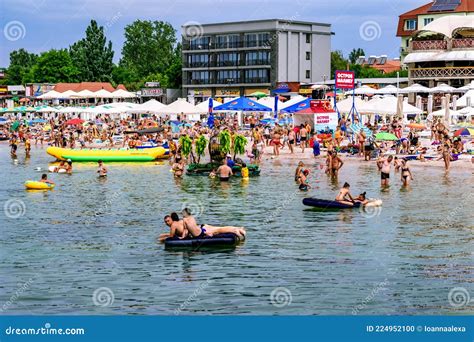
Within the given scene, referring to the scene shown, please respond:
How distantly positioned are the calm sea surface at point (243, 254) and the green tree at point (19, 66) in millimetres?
130072

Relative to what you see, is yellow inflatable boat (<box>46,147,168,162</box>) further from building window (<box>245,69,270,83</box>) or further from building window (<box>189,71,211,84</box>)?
building window (<box>189,71,211,84</box>)

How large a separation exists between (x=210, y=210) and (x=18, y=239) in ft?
24.6

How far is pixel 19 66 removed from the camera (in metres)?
175

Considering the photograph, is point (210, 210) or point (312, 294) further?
point (210, 210)

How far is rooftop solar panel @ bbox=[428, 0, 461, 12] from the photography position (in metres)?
99.3

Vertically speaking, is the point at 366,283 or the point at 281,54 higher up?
the point at 281,54

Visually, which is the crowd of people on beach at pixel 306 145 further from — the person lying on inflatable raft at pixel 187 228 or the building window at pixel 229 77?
the building window at pixel 229 77

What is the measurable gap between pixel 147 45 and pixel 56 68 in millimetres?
19468

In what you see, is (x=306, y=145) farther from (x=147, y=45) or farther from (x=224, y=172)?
(x=147, y=45)

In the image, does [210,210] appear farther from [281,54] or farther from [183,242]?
[281,54]

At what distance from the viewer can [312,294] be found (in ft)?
62.1

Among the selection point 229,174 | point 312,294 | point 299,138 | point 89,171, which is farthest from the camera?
point 299,138

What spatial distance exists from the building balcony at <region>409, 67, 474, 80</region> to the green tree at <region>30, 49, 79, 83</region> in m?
76.1
